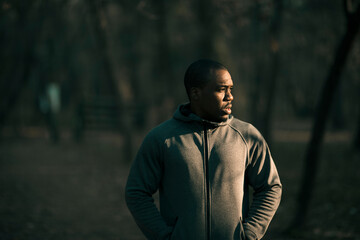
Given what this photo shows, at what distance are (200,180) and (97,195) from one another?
7.59 metres

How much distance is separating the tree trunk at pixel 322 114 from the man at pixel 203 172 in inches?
149

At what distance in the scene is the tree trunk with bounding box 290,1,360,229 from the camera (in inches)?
230

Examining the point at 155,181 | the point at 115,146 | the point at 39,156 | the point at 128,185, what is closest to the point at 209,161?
the point at 155,181

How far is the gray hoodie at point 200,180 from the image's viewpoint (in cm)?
255

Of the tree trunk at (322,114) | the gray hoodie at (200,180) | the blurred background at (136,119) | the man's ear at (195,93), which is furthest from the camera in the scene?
the blurred background at (136,119)

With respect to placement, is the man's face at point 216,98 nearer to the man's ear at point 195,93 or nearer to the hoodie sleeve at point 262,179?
the man's ear at point 195,93

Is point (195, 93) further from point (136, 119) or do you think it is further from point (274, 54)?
point (136, 119)

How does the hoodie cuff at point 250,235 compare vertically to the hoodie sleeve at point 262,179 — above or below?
below

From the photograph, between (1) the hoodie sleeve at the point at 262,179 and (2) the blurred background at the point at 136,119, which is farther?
(2) the blurred background at the point at 136,119

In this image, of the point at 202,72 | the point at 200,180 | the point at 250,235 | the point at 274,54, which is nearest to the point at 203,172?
the point at 200,180

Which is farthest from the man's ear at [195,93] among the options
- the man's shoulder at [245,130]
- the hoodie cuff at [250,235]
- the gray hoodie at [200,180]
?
the hoodie cuff at [250,235]

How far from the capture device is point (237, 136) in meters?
2.69

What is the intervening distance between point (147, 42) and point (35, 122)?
27.9 ft

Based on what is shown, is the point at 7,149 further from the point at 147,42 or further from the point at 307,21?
the point at 147,42
